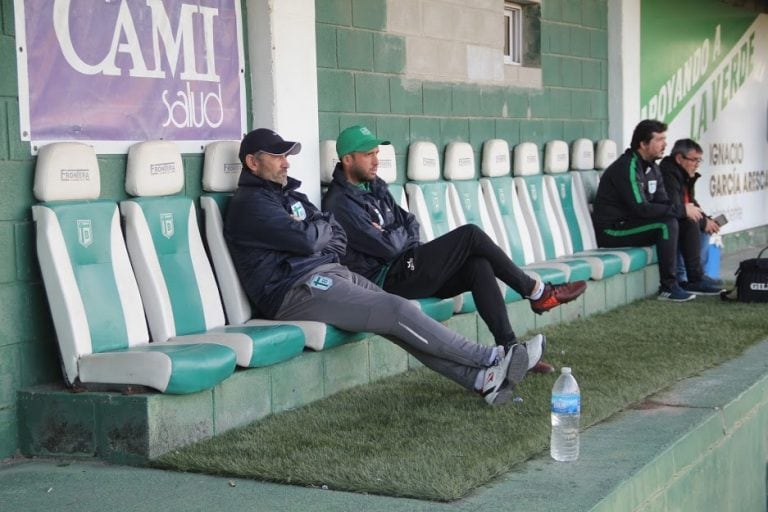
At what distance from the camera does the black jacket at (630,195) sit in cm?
874

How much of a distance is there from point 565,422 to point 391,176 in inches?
115

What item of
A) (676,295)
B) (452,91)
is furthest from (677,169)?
(452,91)

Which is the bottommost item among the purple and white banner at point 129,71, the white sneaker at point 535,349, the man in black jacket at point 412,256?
the white sneaker at point 535,349

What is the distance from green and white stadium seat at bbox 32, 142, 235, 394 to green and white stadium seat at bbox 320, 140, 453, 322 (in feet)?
5.30

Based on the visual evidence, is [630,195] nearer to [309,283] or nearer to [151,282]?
[309,283]

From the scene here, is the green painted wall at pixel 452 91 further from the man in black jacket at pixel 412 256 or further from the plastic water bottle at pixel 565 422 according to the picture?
the plastic water bottle at pixel 565 422

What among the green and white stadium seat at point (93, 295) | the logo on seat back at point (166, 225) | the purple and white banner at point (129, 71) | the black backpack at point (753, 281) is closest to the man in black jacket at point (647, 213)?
the black backpack at point (753, 281)

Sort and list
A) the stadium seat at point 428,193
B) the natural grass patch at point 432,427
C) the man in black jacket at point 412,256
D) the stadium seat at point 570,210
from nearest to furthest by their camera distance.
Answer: the natural grass patch at point 432,427
the man in black jacket at point 412,256
the stadium seat at point 428,193
the stadium seat at point 570,210

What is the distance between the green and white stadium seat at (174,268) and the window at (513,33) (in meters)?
4.10

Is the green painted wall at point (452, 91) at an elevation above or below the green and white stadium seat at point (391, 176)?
above

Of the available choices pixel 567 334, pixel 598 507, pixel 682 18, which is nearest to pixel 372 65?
pixel 567 334

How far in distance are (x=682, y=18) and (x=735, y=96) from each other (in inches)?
71.4

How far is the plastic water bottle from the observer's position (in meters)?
4.34

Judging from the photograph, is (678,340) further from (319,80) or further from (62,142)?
(62,142)
